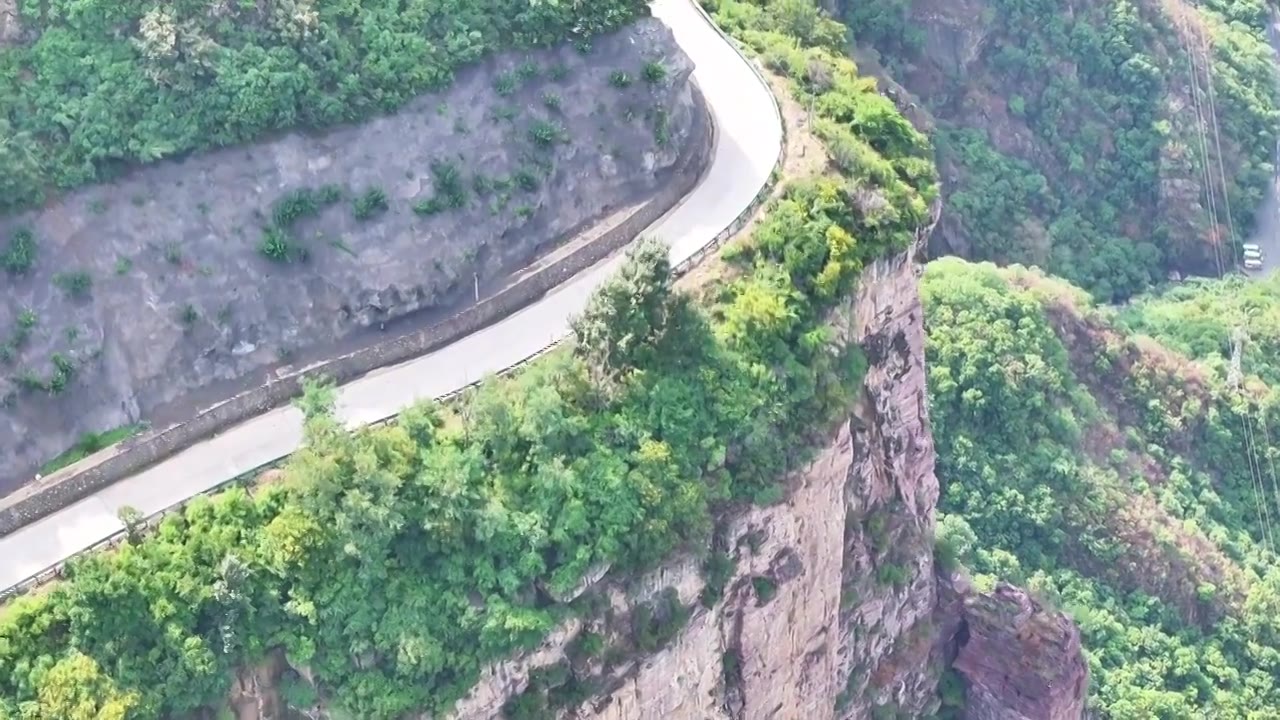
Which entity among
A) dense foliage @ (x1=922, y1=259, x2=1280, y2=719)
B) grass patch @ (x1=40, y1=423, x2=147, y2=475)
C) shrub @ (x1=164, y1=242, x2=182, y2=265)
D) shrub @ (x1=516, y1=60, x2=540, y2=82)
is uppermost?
shrub @ (x1=516, y1=60, x2=540, y2=82)

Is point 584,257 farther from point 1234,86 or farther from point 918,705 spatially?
point 1234,86

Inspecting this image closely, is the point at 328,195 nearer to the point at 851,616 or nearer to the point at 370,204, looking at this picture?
the point at 370,204

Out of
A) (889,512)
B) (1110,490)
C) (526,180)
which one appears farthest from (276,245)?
(1110,490)

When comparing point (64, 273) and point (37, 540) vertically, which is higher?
point (64, 273)

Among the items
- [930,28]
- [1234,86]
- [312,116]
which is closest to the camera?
[312,116]

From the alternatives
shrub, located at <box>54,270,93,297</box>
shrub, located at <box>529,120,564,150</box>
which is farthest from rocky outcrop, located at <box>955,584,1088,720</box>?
shrub, located at <box>54,270,93,297</box>

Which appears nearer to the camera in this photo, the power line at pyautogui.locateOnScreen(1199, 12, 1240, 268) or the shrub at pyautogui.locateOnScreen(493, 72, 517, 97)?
the shrub at pyautogui.locateOnScreen(493, 72, 517, 97)

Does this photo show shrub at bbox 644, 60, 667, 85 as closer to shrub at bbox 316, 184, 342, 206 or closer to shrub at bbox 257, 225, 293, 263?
shrub at bbox 316, 184, 342, 206

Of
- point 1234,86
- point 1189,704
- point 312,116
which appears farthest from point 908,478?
point 1234,86
